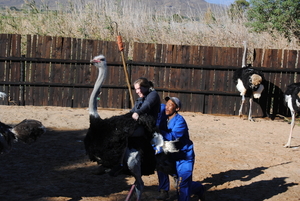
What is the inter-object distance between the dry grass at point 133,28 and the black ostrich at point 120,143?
42.8ft

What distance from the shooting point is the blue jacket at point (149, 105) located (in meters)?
4.82

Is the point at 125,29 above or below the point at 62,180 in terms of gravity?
above

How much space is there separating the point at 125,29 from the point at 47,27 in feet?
11.3

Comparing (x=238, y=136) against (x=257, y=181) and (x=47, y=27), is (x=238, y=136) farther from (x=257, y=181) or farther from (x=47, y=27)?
(x=47, y=27)

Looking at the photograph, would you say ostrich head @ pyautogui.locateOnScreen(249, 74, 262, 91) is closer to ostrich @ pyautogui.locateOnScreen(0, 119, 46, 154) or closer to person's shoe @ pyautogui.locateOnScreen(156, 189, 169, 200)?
person's shoe @ pyautogui.locateOnScreen(156, 189, 169, 200)

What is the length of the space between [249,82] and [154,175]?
6321 millimetres

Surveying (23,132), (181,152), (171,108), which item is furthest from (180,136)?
(23,132)

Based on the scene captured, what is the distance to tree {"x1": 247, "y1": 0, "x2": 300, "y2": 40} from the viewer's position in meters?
18.7

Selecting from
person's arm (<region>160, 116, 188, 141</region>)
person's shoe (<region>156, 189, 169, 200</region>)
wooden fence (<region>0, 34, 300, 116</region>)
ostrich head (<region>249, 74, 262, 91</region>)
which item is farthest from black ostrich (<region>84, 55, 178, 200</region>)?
wooden fence (<region>0, 34, 300, 116</region>)

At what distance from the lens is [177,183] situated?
194 inches

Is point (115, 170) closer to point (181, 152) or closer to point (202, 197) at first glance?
point (181, 152)

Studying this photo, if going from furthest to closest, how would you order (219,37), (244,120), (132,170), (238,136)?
1. (219,37)
2. (244,120)
3. (238,136)
4. (132,170)

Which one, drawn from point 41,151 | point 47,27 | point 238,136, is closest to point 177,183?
point 41,151

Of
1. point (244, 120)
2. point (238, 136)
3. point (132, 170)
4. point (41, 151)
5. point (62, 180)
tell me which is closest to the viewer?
point (132, 170)
